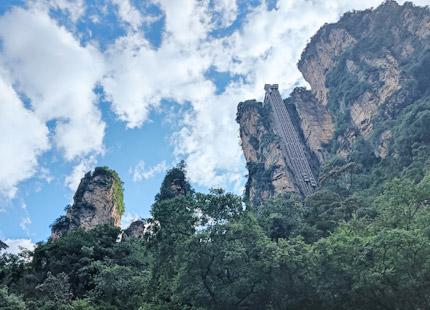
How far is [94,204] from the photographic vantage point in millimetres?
36094

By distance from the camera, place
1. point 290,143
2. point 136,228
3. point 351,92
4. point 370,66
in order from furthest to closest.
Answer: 1. point 290,143
2. point 136,228
3. point 351,92
4. point 370,66

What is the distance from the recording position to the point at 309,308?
13.1m

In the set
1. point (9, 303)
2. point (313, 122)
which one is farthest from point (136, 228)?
point (9, 303)

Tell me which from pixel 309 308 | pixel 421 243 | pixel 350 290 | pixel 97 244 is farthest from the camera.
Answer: pixel 97 244

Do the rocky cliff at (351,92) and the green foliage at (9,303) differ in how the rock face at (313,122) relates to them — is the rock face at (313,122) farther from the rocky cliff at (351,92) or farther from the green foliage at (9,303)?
the green foliage at (9,303)

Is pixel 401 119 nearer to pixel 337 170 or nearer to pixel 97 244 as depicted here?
pixel 337 170

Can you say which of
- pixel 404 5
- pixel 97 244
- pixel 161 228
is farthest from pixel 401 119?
pixel 97 244

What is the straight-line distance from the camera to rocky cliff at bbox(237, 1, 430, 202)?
3228 centimetres

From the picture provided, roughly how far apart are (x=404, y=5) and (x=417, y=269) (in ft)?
126

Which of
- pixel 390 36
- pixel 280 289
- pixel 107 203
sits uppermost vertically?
pixel 390 36

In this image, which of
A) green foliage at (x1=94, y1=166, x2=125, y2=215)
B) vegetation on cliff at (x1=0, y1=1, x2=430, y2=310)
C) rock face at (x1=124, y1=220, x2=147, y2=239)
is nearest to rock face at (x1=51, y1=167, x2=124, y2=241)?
green foliage at (x1=94, y1=166, x2=125, y2=215)

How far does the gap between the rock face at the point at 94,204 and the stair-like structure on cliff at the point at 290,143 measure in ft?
70.5

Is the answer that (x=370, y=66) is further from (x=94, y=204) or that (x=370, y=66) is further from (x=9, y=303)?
(x=9, y=303)

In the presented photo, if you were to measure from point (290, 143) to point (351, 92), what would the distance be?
9.61m
